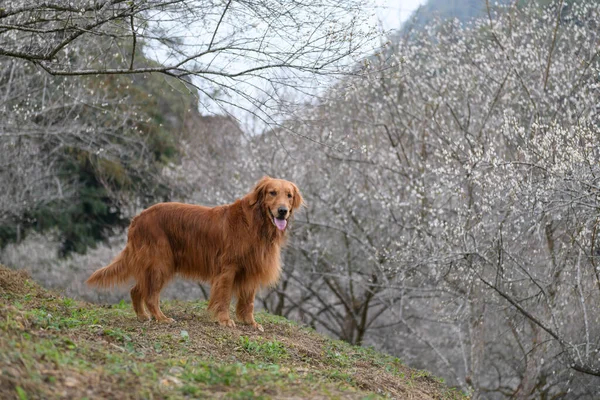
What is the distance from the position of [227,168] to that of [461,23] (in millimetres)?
7121

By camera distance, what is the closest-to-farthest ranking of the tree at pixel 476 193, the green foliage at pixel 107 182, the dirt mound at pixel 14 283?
the dirt mound at pixel 14 283
the tree at pixel 476 193
the green foliage at pixel 107 182

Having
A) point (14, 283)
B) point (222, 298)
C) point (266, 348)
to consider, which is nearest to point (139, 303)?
point (222, 298)

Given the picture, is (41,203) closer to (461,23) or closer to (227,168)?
(227,168)

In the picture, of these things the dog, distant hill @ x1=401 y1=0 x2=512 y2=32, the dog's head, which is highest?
distant hill @ x1=401 y1=0 x2=512 y2=32

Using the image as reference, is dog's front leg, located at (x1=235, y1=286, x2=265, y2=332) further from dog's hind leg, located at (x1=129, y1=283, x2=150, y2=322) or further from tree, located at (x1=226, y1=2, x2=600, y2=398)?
tree, located at (x1=226, y1=2, x2=600, y2=398)

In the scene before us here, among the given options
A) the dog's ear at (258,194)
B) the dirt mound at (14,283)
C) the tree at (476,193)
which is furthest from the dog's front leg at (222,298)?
the dirt mound at (14,283)

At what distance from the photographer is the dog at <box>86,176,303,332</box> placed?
7609mm

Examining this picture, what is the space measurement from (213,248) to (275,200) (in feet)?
3.00

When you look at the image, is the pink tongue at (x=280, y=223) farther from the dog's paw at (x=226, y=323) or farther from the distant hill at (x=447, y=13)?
the distant hill at (x=447, y=13)

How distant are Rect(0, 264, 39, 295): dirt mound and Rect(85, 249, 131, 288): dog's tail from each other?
963mm


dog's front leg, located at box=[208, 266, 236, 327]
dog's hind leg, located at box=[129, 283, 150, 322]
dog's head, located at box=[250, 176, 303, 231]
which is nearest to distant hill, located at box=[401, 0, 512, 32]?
dog's head, located at box=[250, 176, 303, 231]

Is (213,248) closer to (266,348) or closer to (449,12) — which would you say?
(266,348)

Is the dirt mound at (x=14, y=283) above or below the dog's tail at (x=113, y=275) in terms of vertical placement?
below

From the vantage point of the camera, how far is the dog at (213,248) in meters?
7.61
